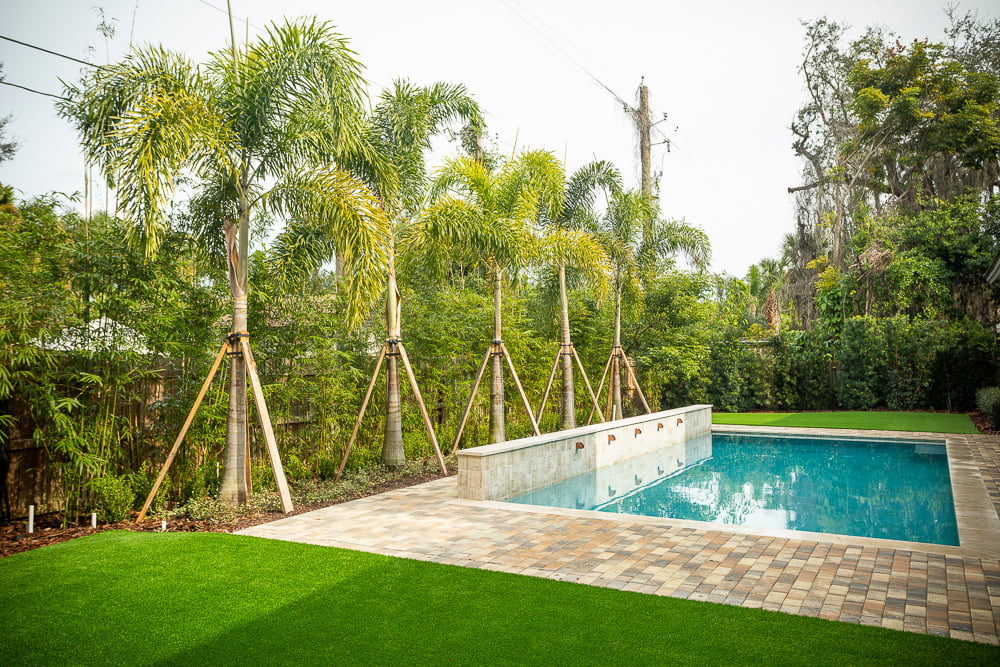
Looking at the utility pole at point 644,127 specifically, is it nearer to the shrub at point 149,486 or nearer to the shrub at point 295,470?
the shrub at point 295,470

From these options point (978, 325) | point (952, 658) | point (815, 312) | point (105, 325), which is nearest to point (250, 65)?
point (105, 325)

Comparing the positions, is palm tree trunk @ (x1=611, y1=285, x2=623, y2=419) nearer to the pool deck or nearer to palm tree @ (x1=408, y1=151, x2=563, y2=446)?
palm tree @ (x1=408, y1=151, x2=563, y2=446)

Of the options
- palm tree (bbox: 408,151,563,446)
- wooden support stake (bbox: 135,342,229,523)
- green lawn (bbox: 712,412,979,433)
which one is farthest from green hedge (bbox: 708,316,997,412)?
wooden support stake (bbox: 135,342,229,523)

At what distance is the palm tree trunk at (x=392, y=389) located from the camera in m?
7.89

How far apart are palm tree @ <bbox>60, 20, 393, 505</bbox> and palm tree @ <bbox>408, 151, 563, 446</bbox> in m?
2.01

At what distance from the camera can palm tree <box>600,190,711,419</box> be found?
476 inches

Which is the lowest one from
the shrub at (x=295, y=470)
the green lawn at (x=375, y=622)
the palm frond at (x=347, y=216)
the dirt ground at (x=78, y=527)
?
the green lawn at (x=375, y=622)

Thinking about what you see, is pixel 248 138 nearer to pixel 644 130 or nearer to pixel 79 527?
pixel 79 527

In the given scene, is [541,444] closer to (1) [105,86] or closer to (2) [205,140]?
(2) [205,140]

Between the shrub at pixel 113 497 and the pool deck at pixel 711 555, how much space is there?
1.17 metres

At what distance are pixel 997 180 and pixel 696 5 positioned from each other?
10.1 m

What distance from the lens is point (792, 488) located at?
8484mm

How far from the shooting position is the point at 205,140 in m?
5.32

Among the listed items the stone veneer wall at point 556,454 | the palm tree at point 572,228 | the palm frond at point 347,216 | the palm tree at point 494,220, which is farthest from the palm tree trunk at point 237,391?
the palm tree at point 572,228
